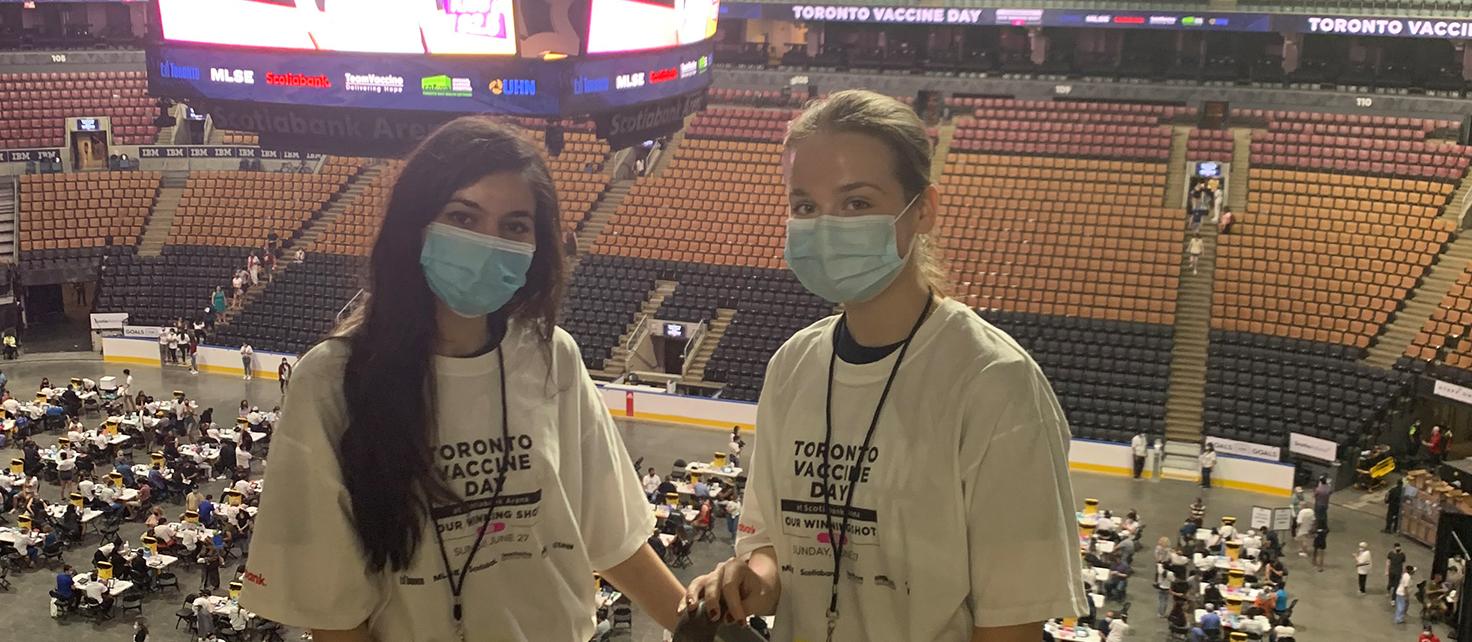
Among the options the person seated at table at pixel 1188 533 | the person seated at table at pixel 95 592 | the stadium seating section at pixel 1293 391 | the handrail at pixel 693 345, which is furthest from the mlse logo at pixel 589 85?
the stadium seating section at pixel 1293 391

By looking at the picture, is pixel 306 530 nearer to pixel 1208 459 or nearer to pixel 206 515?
pixel 206 515

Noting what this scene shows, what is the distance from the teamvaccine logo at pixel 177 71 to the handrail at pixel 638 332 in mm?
16965

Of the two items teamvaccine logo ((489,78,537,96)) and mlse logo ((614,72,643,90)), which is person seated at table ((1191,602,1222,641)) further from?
teamvaccine logo ((489,78,537,96))

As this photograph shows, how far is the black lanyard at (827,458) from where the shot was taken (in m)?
3.20

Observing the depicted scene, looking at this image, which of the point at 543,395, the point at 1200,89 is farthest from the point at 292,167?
the point at 543,395

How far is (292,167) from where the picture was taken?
124ft

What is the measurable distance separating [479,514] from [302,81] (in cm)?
1012

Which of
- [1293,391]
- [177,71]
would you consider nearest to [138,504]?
[177,71]

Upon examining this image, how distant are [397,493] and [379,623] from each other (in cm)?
39

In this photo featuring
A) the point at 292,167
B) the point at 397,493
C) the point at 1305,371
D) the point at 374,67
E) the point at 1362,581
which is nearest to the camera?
the point at 397,493

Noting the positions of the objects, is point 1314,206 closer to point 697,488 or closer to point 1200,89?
point 1200,89

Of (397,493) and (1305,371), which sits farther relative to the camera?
(1305,371)

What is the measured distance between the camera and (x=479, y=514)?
337 cm

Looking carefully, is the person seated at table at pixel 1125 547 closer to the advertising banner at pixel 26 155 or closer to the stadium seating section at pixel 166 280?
the stadium seating section at pixel 166 280
